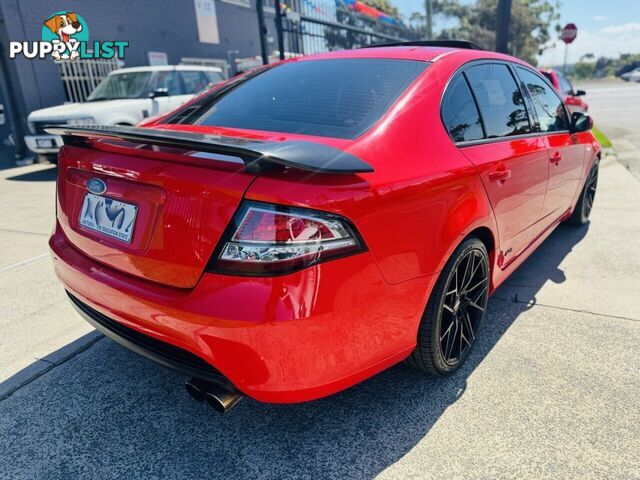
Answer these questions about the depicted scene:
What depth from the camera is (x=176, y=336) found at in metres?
1.77

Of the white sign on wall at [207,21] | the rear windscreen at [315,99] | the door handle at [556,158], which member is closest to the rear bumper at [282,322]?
the rear windscreen at [315,99]

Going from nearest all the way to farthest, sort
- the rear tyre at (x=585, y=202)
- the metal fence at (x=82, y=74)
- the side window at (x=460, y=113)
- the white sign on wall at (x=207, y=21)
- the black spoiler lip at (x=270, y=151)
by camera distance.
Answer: the black spoiler lip at (x=270, y=151), the side window at (x=460, y=113), the rear tyre at (x=585, y=202), the metal fence at (x=82, y=74), the white sign on wall at (x=207, y=21)

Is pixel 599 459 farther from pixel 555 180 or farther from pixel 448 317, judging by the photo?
pixel 555 180

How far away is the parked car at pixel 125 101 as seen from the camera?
8297 millimetres

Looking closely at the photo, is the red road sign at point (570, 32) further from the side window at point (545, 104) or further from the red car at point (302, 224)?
the red car at point (302, 224)

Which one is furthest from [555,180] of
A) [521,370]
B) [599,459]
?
[599,459]

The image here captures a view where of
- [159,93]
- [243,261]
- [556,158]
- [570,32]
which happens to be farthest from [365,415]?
[570,32]

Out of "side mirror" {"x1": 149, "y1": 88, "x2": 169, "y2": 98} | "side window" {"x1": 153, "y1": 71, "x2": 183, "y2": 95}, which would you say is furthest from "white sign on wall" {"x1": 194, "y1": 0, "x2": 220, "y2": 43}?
"side mirror" {"x1": 149, "y1": 88, "x2": 169, "y2": 98}

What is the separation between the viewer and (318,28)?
36.6 ft

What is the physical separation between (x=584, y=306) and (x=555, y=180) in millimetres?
895

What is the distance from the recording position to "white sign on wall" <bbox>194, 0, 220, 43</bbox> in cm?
1458

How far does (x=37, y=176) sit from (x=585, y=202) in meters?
8.81

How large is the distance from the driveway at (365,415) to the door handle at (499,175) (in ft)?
3.07

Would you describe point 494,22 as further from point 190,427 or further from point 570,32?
point 190,427
